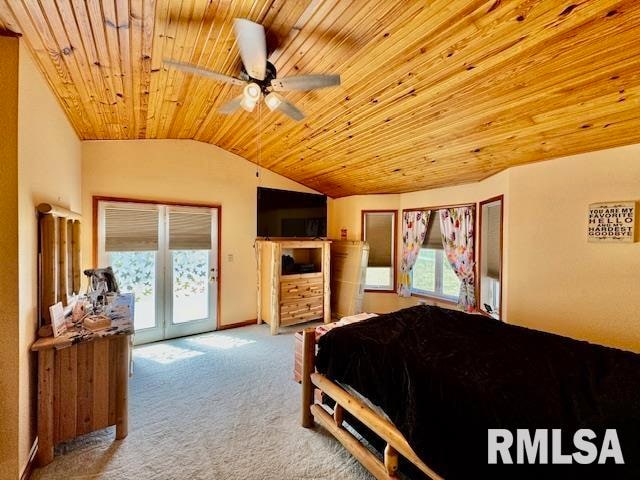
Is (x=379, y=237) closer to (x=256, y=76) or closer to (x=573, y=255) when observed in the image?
(x=573, y=255)

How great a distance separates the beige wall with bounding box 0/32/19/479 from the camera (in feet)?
5.17

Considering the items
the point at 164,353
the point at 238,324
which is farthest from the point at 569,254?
→ the point at 164,353

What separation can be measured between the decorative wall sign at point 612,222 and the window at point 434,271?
1841 mm

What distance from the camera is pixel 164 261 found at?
3852 millimetres

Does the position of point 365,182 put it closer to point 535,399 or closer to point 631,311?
point 631,311

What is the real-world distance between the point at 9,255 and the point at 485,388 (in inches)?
104

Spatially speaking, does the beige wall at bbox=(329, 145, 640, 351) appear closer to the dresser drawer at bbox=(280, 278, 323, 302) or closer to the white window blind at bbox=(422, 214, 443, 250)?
the white window blind at bbox=(422, 214, 443, 250)

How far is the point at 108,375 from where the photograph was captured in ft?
6.60

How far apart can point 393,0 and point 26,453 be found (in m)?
3.38

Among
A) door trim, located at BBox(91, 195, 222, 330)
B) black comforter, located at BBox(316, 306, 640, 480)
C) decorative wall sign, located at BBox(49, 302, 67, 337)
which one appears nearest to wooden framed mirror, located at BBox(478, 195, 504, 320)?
black comforter, located at BBox(316, 306, 640, 480)

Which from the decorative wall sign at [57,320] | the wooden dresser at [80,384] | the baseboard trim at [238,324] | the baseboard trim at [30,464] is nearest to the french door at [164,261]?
the baseboard trim at [238,324]

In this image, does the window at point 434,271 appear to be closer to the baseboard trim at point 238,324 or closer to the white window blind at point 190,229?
the baseboard trim at point 238,324

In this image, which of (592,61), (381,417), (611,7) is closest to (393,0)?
→ (611,7)

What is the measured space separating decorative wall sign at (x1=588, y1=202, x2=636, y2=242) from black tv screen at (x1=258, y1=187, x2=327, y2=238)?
3457 mm
